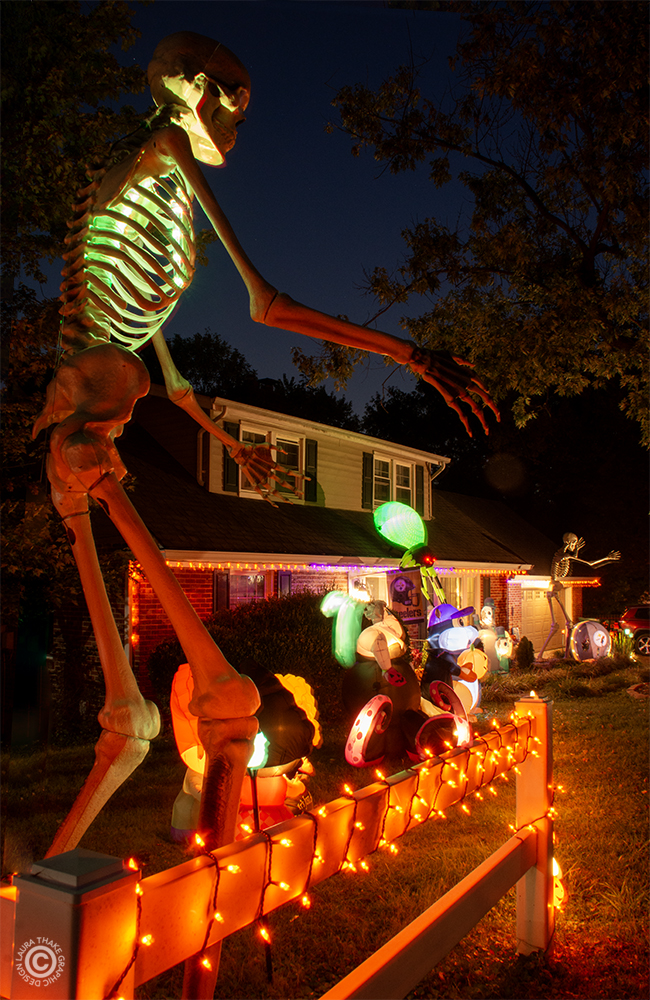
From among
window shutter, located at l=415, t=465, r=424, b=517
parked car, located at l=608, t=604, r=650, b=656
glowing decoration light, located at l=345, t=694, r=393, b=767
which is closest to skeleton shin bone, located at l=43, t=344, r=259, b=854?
glowing decoration light, located at l=345, t=694, r=393, b=767

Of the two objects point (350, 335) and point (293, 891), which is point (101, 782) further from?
point (350, 335)

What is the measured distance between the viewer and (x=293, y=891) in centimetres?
173

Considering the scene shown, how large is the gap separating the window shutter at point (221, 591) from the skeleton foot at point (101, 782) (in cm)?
917

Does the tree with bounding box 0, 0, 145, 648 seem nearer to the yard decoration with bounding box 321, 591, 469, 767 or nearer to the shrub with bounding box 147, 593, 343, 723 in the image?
the shrub with bounding box 147, 593, 343, 723

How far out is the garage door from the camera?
2027 cm

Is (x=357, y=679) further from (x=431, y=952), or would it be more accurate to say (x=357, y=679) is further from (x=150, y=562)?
(x=150, y=562)

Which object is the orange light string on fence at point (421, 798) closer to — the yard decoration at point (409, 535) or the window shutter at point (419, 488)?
the yard decoration at point (409, 535)

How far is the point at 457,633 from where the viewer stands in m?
6.98

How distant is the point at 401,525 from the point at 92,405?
5412 millimetres

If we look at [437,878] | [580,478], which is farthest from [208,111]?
[580,478]

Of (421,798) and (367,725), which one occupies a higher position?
(421,798)

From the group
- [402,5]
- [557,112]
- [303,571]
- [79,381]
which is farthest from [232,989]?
[303,571]

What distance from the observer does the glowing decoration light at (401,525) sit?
7.18 metres

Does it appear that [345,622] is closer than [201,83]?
No
